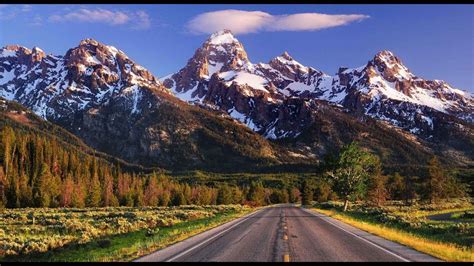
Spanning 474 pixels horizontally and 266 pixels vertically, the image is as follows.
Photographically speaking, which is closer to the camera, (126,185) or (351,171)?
(351,171)

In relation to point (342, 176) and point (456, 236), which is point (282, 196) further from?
point (456, 236)

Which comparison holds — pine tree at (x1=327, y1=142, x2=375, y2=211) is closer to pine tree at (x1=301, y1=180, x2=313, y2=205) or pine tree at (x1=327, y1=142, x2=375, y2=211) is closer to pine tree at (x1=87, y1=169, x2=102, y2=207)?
pine tree at (x1=87, y1=169, x2=102, y2=207)

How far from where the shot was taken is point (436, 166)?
90.9 meters

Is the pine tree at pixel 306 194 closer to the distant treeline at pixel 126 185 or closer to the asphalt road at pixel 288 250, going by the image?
the distant treeline at pixel 126 185

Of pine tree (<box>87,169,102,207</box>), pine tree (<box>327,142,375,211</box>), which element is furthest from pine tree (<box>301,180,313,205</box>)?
pine tree (<box>327,142,375,211</box>)

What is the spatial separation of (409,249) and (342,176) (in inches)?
2163

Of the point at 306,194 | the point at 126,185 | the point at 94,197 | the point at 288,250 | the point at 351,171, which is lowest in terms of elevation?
the point at 94,197

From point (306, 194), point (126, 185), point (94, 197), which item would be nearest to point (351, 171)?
point (94, 197)

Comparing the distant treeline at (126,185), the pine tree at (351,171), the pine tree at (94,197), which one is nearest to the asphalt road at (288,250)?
the pine tree at (351,171)

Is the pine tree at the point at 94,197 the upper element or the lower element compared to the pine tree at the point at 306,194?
lower

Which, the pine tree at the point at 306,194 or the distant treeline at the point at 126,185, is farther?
the pine tree at the point at 306,194

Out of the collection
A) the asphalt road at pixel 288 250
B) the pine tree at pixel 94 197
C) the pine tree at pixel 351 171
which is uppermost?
the pine tree at pixel 351 171

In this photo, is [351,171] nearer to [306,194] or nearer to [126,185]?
[126,185]
